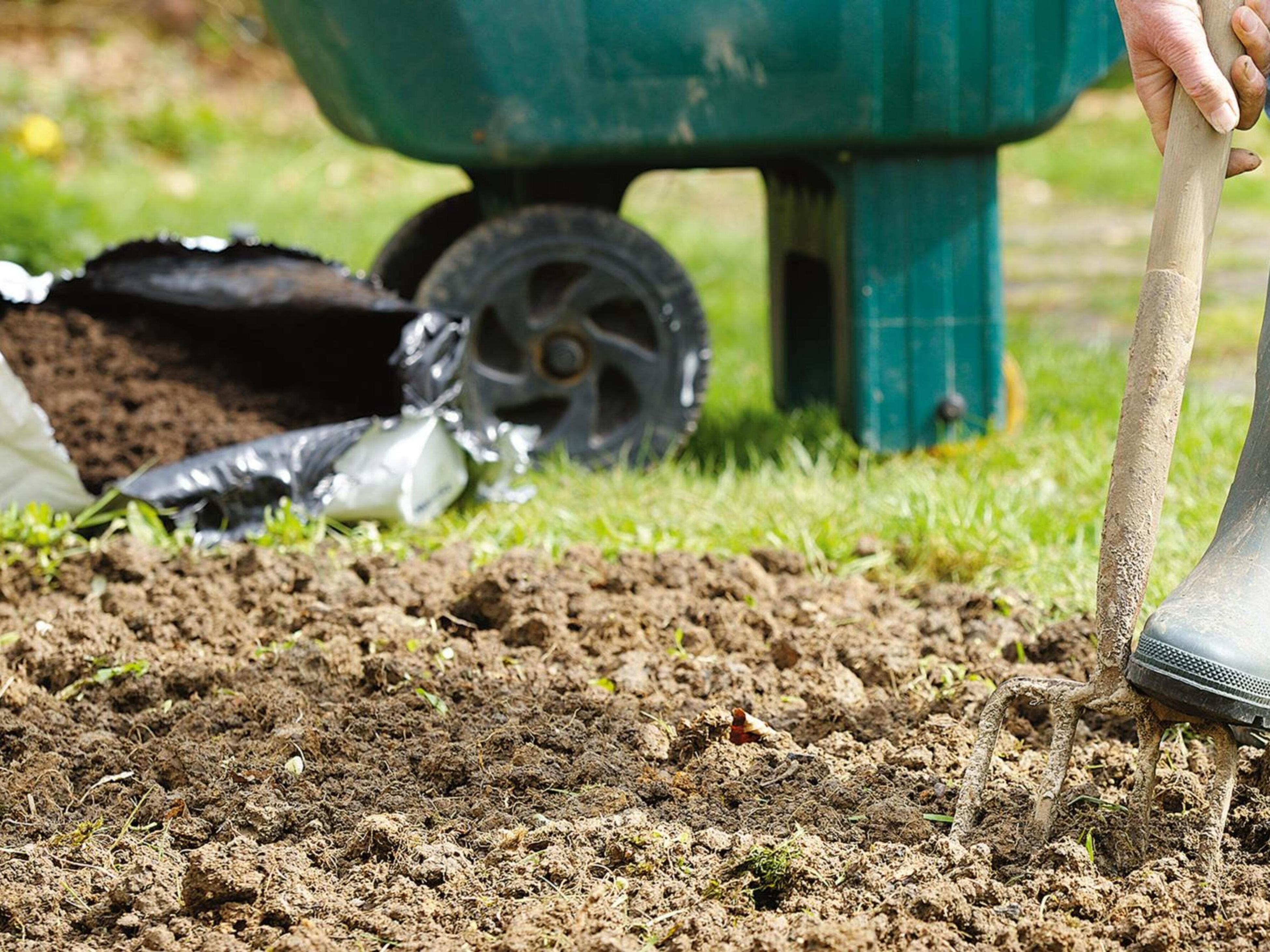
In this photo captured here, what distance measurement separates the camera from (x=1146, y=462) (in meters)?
1.68

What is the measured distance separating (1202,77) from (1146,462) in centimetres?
46

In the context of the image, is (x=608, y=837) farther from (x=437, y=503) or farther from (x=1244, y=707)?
(x=437, y=503)

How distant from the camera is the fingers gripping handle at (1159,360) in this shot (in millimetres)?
1681

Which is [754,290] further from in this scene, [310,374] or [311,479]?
[311,479]

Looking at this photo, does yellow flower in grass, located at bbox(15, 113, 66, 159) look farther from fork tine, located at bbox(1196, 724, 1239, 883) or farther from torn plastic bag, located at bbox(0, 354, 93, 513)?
fork tine, located at bbox(1196, 724, 1239, 883)

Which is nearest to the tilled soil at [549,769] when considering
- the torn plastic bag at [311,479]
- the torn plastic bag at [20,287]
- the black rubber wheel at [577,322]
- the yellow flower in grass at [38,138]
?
the torn plastic bag at [311,479]

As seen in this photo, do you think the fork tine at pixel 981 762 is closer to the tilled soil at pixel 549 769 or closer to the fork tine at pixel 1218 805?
Answer: the tilled soil at pixel 549 769

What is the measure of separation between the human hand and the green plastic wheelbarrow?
1229 millimetres

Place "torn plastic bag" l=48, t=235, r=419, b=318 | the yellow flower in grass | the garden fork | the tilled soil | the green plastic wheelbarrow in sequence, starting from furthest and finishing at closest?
1. the yellow flower in grass
2. "torn plastic bag" l=48, t=235, r=419, b=318
3. the green plastic wheelbarrow
4. the garden fork
5. the tilled soil

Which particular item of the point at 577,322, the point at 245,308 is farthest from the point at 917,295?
the point at 245,308

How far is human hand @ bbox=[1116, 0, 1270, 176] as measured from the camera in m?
1.68

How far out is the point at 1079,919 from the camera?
5.06 ft

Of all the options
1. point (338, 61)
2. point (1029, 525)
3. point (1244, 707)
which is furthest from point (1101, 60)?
point (1244, 707)

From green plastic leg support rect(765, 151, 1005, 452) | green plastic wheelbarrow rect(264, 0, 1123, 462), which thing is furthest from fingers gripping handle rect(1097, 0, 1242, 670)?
green plastic leg support rect(765, 151, 1005, 452)
